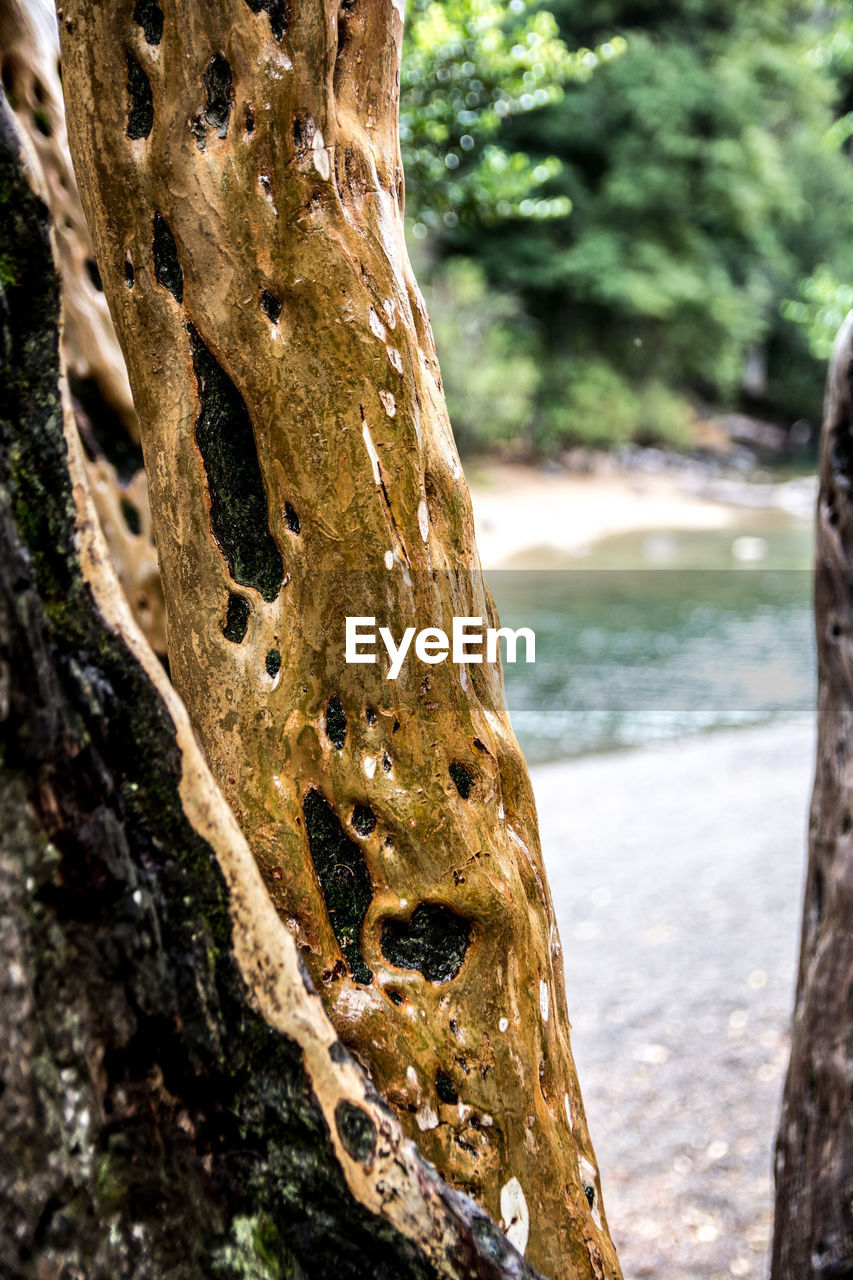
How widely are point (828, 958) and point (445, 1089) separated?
1275 mm

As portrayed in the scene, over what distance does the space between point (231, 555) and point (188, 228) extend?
0.51 meters

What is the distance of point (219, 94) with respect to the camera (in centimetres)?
156

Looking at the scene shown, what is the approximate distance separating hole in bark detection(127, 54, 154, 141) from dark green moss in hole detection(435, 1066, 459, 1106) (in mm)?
1527

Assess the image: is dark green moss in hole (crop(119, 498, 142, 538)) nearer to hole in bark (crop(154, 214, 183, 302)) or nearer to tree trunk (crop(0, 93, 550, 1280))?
hole in bark (crop(154, 214, 183, 302))

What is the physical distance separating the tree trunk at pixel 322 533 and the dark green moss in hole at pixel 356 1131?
27 cm

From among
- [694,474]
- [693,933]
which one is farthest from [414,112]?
[694,474]

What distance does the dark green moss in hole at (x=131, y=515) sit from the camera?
10.9ft

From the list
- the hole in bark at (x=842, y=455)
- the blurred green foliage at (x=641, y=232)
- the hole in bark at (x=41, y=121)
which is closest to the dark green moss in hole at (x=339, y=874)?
the hole in bark at (x=842, y=455)

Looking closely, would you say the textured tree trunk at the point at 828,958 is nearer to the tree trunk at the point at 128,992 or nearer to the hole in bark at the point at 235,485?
the tree trunk at the point at 128,992

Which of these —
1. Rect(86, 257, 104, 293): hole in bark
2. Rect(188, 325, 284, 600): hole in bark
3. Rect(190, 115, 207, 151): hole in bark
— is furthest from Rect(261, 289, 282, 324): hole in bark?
Rect(86, 257, 104, 293): hole in bark

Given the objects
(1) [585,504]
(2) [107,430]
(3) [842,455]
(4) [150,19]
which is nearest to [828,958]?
(3) [842,455]

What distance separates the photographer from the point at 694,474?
29141 mm

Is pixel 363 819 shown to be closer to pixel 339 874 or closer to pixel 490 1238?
pixel 339 874

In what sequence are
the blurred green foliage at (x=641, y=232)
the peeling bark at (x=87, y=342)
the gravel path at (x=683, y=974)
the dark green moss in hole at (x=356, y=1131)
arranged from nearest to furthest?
1. the dark green moss in hole at (x=356, y=1131)
2. the peeling bark at (x=87, y=342)
3. the gravel path at (x=683, y=974)
4. the blurred green foliage at (x=641, y=232)
